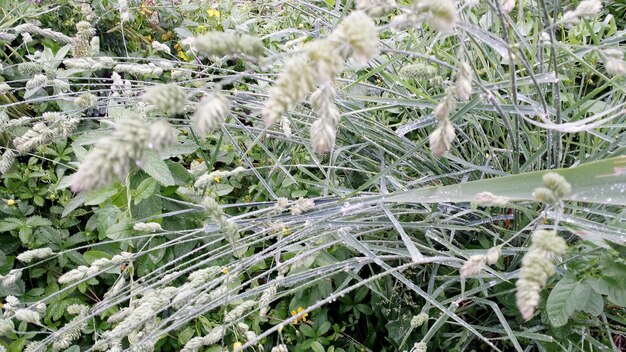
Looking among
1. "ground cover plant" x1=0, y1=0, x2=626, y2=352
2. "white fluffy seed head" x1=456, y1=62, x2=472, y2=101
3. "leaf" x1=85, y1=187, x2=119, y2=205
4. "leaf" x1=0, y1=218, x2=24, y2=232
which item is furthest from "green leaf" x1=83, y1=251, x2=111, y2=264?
"white fluffy seed head" x1=456, y1=62, x2=472, y2=101

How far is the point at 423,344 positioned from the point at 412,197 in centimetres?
28

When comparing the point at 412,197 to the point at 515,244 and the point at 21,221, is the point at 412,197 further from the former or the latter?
the point at 21,221

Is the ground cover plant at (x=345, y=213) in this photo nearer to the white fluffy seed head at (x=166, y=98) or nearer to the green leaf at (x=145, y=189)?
the green leaf at (x=145, y=189)

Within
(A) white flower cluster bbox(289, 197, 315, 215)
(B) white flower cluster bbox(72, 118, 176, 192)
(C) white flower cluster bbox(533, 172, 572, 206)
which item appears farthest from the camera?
(A) white flower cluster bbox(289, 197, 315, 215)

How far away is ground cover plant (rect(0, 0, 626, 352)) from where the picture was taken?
1008mm

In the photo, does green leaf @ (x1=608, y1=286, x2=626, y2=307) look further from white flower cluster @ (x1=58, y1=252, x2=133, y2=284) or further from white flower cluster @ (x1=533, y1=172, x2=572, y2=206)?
white flower cluster @ (x1=58, y1=252, x2=133, y2=284)

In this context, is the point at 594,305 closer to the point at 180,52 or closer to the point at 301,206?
the point at 301,206

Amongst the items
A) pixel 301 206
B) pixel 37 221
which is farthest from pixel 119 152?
pixel 37 221

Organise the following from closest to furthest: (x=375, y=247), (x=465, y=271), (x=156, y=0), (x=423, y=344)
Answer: (x=465, y=271)
(x=423, y=344)
(x=375, y=247)
(x=156, y=0)

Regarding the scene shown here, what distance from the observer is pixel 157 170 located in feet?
4.56

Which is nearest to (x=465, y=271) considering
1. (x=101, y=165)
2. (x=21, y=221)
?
(x=101, y=165)

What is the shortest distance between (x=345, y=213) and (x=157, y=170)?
0.51 m

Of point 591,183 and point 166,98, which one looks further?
point 591,183

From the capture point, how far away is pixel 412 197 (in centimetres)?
108
